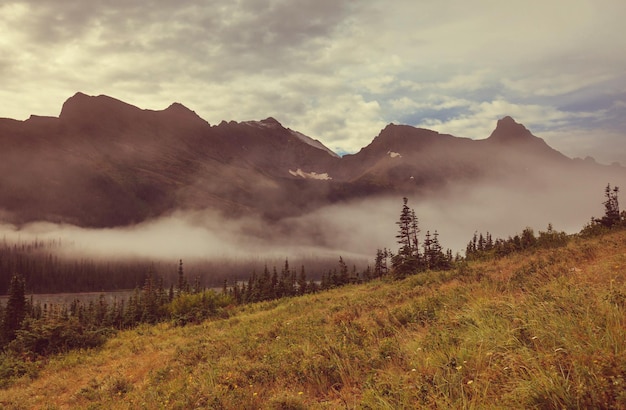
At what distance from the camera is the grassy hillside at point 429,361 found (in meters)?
4.22

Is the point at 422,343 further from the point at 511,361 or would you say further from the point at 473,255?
the point at 473,255

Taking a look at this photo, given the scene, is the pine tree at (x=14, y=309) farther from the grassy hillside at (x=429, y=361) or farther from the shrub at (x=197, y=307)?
the grassy hillside at (x=429, y=361)

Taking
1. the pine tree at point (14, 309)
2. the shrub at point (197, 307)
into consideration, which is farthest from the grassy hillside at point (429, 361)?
the pine tree at point (14, 309)

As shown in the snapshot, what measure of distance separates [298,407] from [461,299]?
6301 mm

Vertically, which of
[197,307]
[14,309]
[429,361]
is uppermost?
[429,361]

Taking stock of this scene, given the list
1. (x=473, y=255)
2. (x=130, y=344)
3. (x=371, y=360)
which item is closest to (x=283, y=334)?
(x=371, y=360)

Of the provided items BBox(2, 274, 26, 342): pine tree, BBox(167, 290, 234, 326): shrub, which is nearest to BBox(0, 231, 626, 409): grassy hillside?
BBox(167, 290, 234, 326): shrub

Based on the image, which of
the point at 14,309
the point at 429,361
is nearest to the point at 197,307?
the point at 429,361

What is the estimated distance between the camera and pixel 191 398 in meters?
8.09

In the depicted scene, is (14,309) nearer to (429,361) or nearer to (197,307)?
(197,307)

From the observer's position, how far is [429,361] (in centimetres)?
582

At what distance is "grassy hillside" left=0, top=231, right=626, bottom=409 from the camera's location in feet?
13.9

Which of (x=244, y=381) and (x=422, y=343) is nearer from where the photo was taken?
(x=422, y=343)

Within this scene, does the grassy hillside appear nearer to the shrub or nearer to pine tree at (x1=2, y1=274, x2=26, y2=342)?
the shrub
